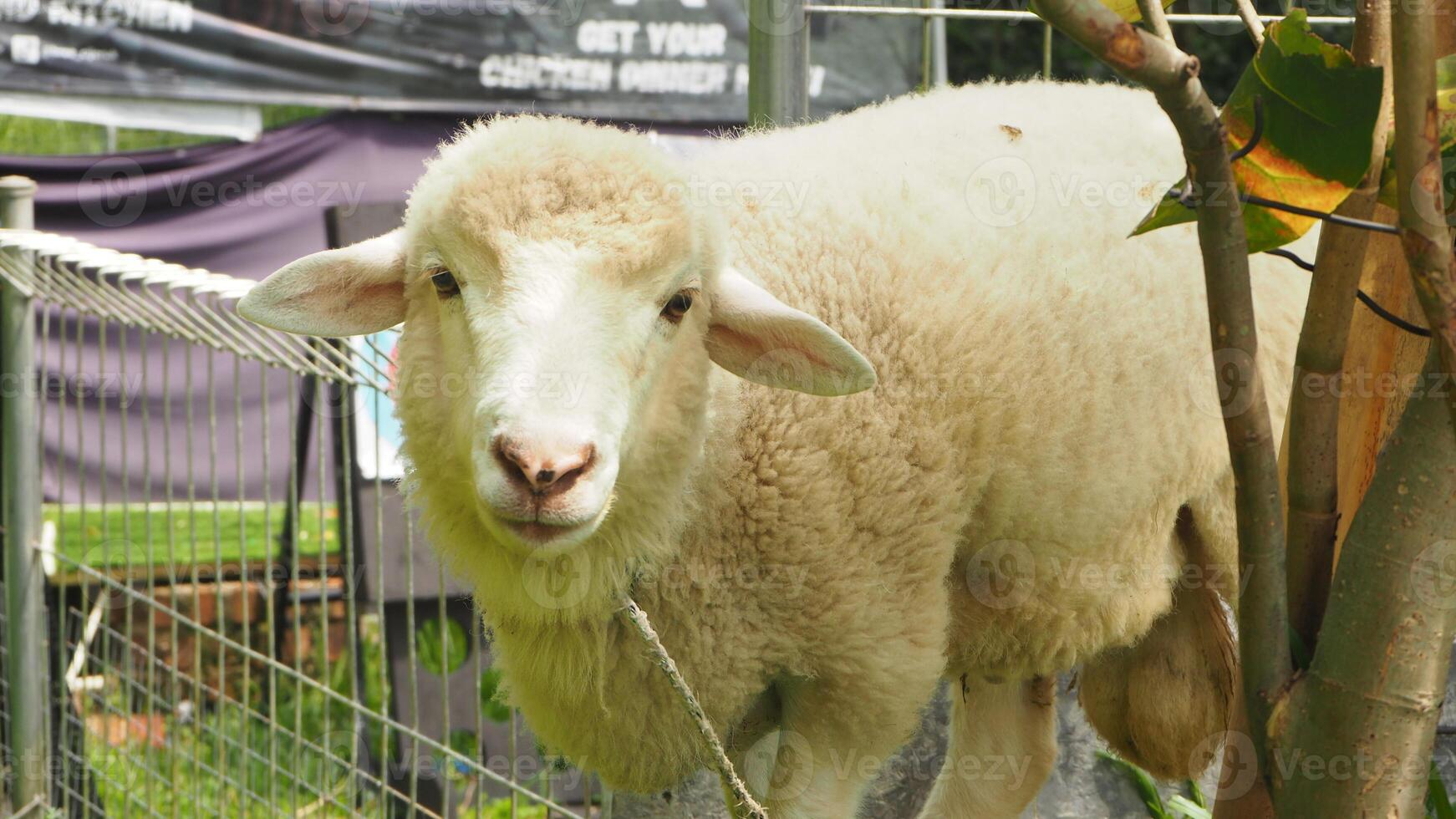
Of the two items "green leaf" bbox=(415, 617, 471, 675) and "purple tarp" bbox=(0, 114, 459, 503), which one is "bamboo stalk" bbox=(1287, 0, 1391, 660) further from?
"purple tarp" bbox=(0, 114, 459, 503)

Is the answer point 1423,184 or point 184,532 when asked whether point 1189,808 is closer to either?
point 1423,184

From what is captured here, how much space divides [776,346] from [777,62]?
1.27 m

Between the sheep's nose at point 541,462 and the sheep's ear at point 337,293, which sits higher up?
the sheep's ear at point 337,293

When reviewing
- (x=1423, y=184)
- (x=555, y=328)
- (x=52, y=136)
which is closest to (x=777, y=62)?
(x=555, y=328)

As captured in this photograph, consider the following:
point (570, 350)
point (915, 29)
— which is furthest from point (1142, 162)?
point (915, 29)

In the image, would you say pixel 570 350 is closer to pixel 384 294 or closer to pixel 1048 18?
pixel 384 294

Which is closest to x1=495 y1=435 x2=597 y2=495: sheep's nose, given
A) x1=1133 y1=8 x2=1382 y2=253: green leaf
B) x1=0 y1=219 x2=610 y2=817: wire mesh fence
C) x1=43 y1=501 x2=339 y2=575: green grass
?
x1=0 y1=219 x2=610 y2=817: wire mesh fence

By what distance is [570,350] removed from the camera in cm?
165

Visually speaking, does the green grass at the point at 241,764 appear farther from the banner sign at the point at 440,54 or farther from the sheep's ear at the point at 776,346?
the banner sign at the point at 440,54

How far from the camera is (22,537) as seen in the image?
Answer: 4.08 m

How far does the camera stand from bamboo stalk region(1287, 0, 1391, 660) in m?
0.96

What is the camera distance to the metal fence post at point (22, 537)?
404 cm

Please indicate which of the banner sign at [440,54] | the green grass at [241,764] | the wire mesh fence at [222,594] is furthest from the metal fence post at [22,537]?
the banner sign at [440,54]

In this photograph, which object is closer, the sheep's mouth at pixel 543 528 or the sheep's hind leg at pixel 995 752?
the sheep's mouth at pixel 543 528
